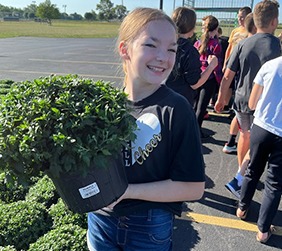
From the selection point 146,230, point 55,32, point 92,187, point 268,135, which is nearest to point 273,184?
point 268,135

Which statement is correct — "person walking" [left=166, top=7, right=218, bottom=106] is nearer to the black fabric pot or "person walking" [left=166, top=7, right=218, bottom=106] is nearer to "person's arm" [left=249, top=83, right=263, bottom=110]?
"person's arm" [left=249, top=83, right=263, bottom=110]

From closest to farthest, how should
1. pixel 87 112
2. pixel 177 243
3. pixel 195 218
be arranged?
pixel 87 112 → pixel 177 243 → pixel 195 218

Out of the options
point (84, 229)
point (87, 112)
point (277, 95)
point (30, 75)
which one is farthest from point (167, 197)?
point (30, 75)

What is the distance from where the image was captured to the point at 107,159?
1178 mm

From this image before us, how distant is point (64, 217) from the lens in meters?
2.75

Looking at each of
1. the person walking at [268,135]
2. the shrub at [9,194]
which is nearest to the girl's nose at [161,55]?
the person walking at [268,135]

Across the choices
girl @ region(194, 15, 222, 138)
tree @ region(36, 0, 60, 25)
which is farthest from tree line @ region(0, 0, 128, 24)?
girl @ region(194, 15, 222, 138)

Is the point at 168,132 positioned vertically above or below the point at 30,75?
above

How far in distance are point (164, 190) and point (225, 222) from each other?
206 cm

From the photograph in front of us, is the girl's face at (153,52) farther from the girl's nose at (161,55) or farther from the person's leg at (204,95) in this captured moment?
the person's leg at (204,95)

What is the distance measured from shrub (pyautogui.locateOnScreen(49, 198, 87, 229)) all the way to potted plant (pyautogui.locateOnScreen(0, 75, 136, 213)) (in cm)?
151

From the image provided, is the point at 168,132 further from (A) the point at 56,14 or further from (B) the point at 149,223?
(A) the point at 56,14

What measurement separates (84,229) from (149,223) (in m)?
1.27

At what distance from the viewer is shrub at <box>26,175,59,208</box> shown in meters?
3.10
